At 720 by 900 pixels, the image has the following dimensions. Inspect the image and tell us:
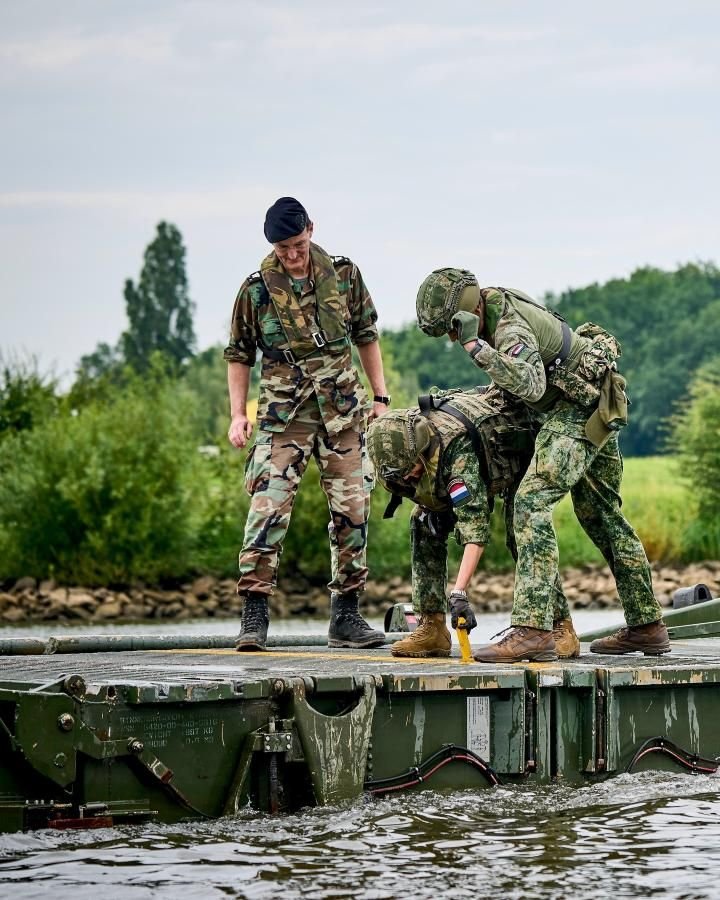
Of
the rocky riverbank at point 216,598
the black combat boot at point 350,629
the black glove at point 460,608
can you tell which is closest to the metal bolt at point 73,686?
the black glove at point 460,608

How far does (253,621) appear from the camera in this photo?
9.46 metres

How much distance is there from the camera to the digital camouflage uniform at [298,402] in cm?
945

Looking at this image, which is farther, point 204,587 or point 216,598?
point 204,587

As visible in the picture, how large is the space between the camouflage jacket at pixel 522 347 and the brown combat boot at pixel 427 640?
1.29 metres

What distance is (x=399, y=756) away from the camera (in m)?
7.70

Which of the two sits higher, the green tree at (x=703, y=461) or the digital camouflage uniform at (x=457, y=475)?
the green tree at (x=703, y=461)

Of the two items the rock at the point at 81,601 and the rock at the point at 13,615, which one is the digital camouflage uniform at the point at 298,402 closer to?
the rock at the point at 13,615

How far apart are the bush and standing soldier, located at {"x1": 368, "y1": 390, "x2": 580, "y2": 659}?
31.8 m

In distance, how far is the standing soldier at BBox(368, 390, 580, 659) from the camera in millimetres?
8820

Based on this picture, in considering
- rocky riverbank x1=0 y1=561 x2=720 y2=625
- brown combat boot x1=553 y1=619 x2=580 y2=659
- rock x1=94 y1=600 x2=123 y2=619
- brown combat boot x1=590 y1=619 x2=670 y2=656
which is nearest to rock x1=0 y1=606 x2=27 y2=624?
rocky riverbank x1=0 y1=561 x2=720 y2=625

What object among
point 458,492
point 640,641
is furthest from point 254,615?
point 640,641

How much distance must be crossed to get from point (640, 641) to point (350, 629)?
5.48 ft

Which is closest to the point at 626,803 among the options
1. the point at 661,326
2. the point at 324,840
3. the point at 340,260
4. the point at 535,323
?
the point at 324,840

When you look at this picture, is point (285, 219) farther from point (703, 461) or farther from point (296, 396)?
point (703, 461)
